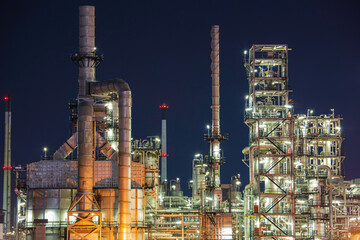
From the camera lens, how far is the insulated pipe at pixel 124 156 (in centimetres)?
4625

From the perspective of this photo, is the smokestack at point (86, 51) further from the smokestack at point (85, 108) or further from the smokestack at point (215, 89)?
the smokestack at point (215, 89)

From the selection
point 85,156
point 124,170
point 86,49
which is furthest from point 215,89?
point 85,156

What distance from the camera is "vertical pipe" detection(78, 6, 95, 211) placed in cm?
4703

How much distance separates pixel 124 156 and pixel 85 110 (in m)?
4.78

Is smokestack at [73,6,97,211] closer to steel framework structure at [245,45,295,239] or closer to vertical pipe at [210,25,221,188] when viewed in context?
steel framework structure at [245,45,295,239]

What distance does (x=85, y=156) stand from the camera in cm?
4709

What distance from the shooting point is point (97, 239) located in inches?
1852

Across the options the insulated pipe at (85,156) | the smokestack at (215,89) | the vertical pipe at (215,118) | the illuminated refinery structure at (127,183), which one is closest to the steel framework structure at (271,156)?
the illuminated refinery structure at (127,183)

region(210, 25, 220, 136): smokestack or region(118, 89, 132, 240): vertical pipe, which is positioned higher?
region(210, 25, 220, 136): smokestack

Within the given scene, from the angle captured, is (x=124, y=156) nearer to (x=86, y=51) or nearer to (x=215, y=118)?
(x=86, y=51)

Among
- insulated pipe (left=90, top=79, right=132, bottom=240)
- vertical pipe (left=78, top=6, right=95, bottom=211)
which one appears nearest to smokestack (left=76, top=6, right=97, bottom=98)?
vertical pipe (left=78, top=6, right=95, bottom=211)

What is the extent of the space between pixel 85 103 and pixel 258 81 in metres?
15.4

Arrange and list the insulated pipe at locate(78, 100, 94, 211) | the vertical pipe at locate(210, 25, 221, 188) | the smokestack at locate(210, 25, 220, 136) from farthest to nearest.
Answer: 1. the smokestack at locate(210, 25, 220, 136)
2. the vertical pipe at locate(210, 25, 221, 188)
3. the insulated pipe at locate(78, 100, 94, 211)

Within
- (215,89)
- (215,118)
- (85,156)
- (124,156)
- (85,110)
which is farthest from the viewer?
(215,89)
